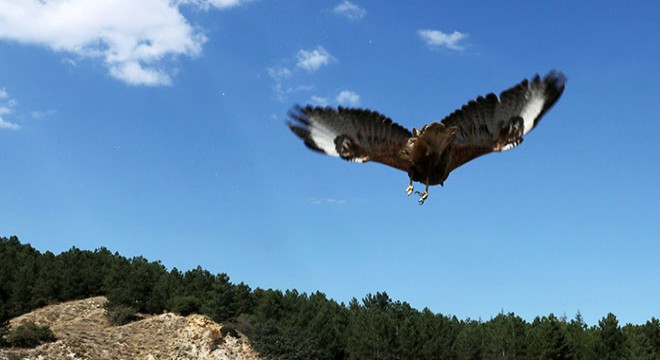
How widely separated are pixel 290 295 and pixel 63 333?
922 inches

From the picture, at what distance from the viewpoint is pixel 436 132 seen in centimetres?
711

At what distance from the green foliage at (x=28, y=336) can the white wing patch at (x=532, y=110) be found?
5728 centimetres

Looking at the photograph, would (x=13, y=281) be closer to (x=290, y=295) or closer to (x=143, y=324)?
(x=143, y=324)

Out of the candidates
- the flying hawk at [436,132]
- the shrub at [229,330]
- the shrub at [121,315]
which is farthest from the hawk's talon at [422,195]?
the shrub at [121,315]

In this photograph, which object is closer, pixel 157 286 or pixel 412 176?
pixel 412 176

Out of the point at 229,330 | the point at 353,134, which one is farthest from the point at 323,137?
the point at 229,330

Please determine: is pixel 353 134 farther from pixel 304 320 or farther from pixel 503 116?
pixel 304 320

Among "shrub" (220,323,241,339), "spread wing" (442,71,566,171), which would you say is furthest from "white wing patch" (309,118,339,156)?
"shrub" (220,323,241,339)

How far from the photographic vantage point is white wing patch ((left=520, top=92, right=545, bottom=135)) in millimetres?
7137

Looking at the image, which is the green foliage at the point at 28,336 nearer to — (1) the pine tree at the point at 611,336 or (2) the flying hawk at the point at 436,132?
(1) the pine tree at the point at 611,336

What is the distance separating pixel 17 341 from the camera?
2264 inches

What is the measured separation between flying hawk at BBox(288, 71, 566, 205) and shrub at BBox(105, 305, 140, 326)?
6363cm

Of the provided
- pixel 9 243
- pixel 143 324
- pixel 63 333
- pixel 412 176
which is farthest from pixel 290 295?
pixel 412 176

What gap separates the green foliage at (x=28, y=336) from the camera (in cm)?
5738
